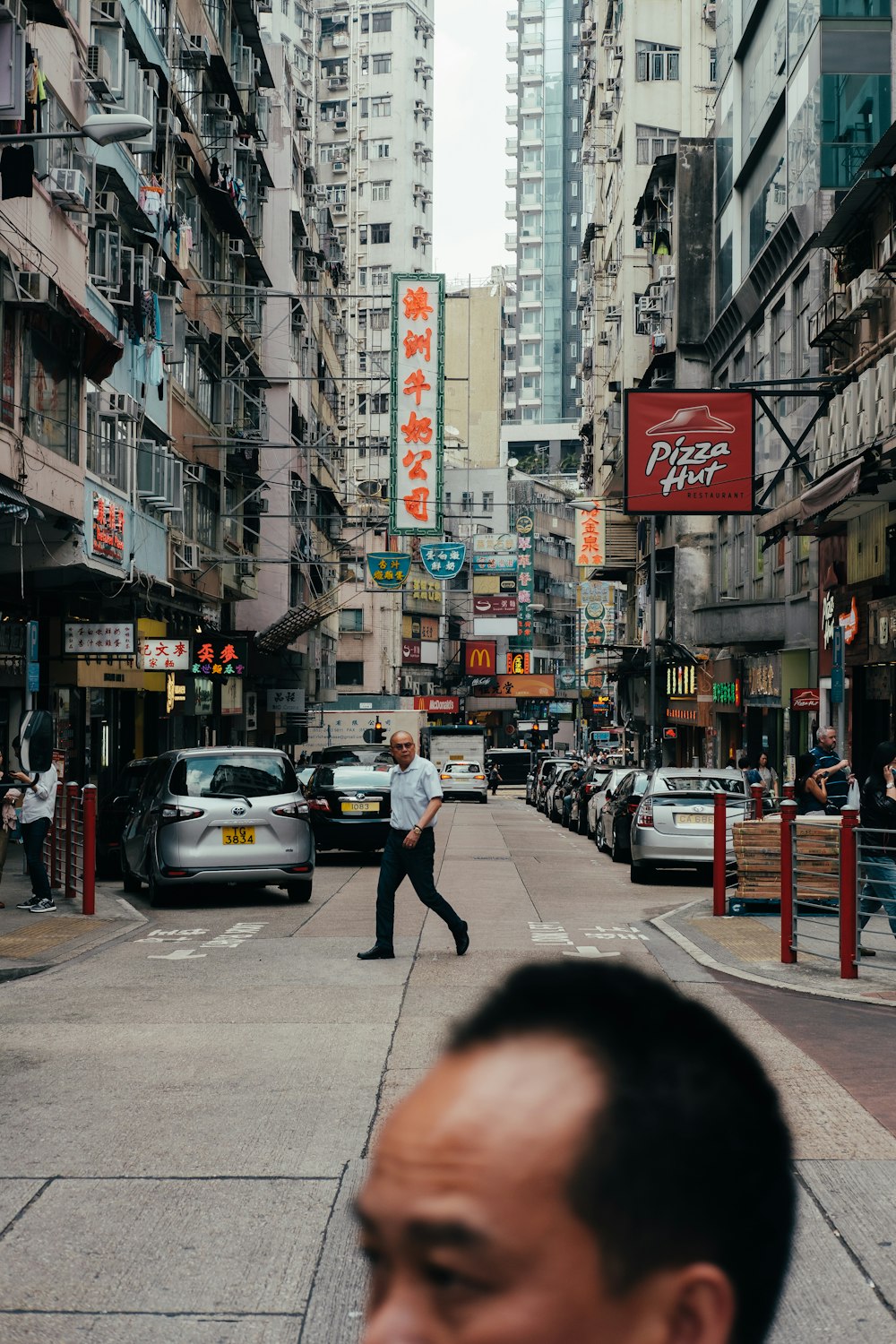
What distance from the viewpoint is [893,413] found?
21.9 meters

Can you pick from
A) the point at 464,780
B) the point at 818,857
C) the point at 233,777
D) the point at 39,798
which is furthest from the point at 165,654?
the point at 464,780

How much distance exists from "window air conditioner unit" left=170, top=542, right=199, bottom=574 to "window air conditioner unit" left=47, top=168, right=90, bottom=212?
43.8 ft

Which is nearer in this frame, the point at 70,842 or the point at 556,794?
the point at 70,842

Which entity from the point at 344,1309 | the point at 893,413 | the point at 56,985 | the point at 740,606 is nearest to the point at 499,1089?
the point at 344,1309

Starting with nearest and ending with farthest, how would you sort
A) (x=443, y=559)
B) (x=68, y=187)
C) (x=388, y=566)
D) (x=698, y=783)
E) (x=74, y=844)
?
(x=74, y=844), (x=68, y=187), (x=698, y=783), (x=388, y=566), (x=443, y=559)

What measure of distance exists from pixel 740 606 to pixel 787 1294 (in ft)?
114

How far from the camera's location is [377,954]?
1220 centimetres

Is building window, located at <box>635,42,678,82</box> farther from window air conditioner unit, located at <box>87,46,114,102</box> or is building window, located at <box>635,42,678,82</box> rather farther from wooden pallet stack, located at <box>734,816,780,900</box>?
wooden pallet stack, located at <box>734,816,780,900</box>

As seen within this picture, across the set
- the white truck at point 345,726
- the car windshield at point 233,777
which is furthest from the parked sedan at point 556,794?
the car windshield at point 233,777

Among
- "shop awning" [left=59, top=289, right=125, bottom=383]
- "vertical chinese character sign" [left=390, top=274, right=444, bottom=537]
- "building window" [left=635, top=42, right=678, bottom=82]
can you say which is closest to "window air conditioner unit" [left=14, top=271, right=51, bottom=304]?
"shop awning" [left=59, top=289, right=125, bottom=383]

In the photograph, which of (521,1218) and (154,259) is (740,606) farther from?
(521,1218)

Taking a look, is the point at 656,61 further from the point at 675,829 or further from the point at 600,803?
the point at 675,829

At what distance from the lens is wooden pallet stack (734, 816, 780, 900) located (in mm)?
15750

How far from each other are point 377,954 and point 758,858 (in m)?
A: 5.30
